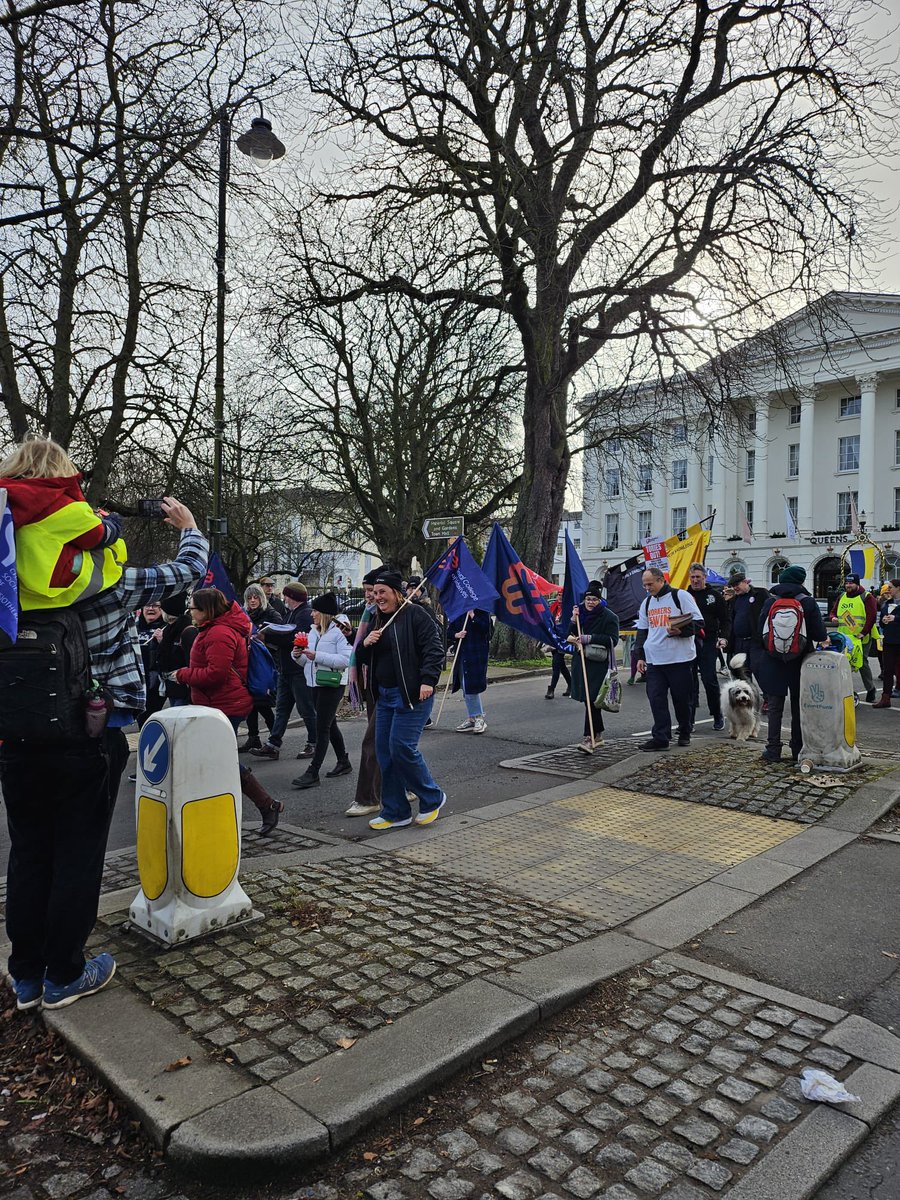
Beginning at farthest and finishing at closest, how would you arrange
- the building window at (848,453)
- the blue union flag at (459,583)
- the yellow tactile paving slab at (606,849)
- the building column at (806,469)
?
the building column at (806,469) < the building window at (848,453) < the blue union flag at (459,583) < the yellow tactile paving slab at (606,849)

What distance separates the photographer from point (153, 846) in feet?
12.8

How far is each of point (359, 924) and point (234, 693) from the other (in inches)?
97.7

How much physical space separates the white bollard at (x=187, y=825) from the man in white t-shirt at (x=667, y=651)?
18.0 ft

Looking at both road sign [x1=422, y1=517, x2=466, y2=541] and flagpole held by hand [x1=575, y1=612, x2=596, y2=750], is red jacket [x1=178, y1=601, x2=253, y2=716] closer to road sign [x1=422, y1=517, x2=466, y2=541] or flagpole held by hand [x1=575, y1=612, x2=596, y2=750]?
flagpole held by hand [x1=575, y1=612, x2=596, y2=750]

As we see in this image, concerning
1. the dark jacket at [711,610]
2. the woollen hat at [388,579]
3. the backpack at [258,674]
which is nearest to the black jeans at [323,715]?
the backpack at [258,674]

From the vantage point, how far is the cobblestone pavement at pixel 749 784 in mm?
6508

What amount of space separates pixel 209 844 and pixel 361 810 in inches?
109

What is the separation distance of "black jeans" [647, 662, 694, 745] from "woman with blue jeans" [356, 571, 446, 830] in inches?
125

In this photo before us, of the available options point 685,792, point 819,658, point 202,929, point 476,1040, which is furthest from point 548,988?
point 819,658

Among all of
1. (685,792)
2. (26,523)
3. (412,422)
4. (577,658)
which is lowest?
(685,792)

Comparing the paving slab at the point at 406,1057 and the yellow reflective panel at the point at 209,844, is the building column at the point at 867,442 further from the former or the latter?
the paving slab at the point at 406,1057

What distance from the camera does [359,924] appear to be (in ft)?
13.4

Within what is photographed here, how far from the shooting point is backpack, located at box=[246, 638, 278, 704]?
6.38 meters

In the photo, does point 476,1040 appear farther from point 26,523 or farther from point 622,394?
point 622,394
